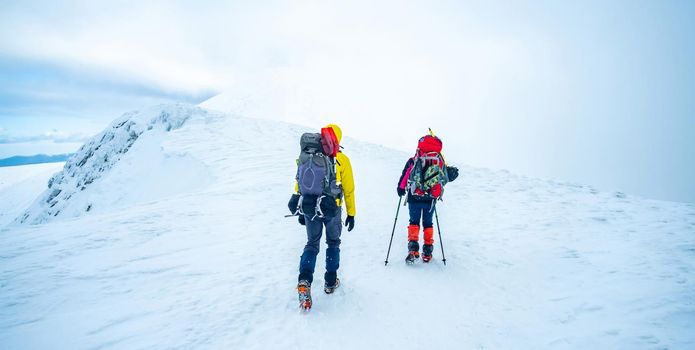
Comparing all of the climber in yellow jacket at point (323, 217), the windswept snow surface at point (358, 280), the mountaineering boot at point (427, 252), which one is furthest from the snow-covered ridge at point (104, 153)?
the mountaineering boot at point (427, 252)

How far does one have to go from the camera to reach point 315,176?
4.75 metres

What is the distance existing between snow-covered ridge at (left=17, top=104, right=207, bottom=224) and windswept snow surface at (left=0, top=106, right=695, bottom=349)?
1263cm

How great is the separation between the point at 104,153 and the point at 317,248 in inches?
906

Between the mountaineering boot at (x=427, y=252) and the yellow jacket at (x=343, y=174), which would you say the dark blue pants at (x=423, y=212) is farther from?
the yellow jacket at (x=343, y=174)

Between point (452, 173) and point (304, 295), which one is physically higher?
point (452, 173)

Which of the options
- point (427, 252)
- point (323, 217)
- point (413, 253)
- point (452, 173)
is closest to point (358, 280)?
point (413, 253)

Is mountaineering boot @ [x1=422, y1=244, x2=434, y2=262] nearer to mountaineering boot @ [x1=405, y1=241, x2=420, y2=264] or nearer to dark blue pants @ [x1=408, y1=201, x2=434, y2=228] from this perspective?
mountaineering boot @ [x1=405, y1=241, x2=420, y2=264]

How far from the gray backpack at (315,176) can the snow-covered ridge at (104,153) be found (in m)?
16.7

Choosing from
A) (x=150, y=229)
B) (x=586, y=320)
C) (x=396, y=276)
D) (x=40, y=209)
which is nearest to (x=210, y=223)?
(x=150, y=229)

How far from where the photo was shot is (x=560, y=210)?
401 inches

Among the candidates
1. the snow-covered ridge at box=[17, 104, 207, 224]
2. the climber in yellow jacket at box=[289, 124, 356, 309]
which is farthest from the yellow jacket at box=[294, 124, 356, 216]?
the snow-covered ridge at box=[17, 104, 207, 224]

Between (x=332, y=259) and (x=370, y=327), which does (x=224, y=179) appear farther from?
(x=370, y=327)

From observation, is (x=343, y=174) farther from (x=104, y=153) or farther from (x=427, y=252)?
(x=104, y=153)

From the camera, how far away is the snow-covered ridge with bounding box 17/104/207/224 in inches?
771
